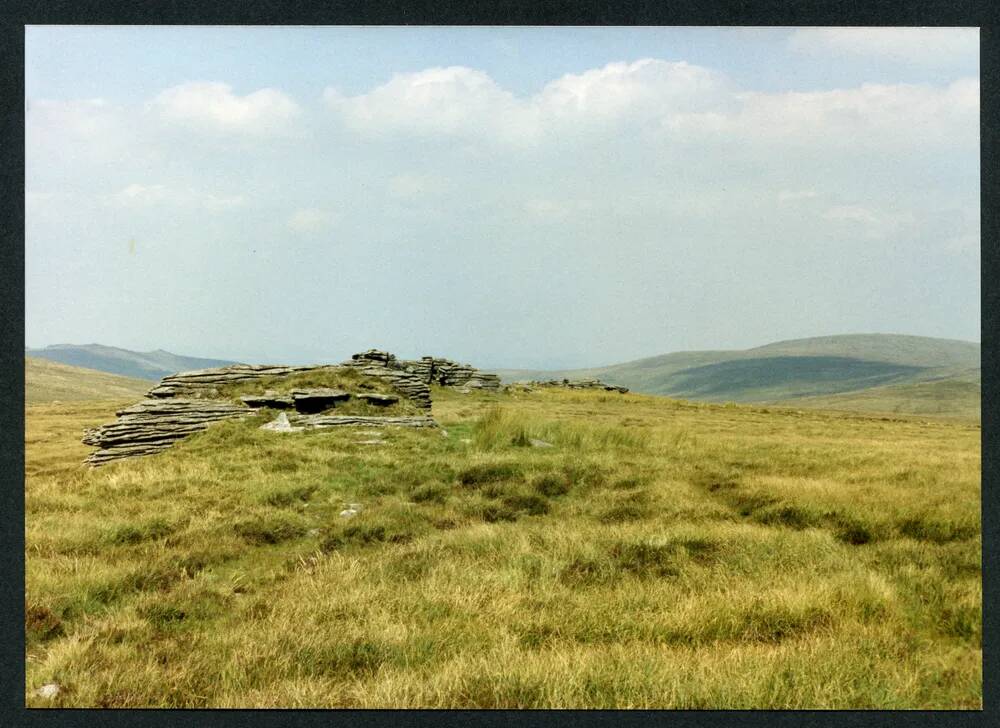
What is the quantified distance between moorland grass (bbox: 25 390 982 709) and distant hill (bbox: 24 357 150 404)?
4706cm

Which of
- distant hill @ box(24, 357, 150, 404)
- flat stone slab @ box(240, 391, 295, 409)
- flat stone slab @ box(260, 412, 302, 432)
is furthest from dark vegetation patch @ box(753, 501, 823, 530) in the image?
distant hill @ box(24, 357, 150, 404)

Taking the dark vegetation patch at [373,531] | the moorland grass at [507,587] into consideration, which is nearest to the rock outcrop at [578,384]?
the moorland grass at [507,587]

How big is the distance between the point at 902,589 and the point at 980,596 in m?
0.76

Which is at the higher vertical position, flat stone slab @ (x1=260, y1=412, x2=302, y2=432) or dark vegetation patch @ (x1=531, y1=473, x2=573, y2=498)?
flat stone slab @ (x1=260, y1=412, x2=302, y2=432)

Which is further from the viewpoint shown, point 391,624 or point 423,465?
point 423,465

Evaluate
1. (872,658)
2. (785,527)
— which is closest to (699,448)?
(785,527)

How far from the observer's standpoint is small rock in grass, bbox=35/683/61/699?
4965mm

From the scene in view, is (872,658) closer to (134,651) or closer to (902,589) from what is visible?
(902,589)

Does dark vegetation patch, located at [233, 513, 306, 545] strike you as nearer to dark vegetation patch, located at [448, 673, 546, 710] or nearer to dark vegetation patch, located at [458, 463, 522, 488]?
dark vegetation patch, located at [458, 463, 522, 488]

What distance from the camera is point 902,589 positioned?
249 inches

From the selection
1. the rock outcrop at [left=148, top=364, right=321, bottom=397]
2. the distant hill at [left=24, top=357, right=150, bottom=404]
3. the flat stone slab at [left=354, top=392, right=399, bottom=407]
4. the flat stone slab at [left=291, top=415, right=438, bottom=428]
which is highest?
the rock outcrop at [left=148, top=364, right=321, bottom=397]

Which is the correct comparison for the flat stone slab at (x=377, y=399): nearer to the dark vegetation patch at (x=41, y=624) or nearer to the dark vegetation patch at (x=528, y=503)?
the dark vegetation patch at (x=528, y=503)

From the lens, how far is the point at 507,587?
657 cm
